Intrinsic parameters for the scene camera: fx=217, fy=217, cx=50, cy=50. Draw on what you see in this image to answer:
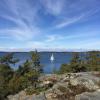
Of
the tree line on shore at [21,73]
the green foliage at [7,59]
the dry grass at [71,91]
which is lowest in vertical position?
the dry grass at [71,91]

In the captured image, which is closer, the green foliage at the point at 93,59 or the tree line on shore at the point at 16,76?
the tree line on shore at the point at 16,76

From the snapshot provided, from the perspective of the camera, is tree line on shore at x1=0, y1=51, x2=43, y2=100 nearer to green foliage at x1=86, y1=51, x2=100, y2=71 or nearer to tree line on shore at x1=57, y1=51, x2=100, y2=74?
tree line on shore at x1=57, y1=51, x2=100, y2=74

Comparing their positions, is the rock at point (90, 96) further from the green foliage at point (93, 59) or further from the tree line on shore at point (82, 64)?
the green foliage at point (93, 59)

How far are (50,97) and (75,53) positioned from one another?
852 inches

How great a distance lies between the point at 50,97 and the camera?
1983cm

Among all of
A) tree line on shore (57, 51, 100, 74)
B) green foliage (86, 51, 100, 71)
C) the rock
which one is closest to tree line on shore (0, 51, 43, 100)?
the rock

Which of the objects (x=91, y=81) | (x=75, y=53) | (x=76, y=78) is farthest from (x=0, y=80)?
(x=75, y=53)

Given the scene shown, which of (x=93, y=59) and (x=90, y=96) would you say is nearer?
(x=90, y=96)

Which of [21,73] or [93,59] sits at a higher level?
[93,59]

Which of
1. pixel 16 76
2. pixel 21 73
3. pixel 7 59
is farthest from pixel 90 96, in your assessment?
pixel 7 59

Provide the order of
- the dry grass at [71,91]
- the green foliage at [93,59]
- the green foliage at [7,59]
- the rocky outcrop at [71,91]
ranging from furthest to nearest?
the green foliage at [93,59] < the green foliage at [7,59] < the dry grass at [71,91] < the rocky outcrop at [71,91]

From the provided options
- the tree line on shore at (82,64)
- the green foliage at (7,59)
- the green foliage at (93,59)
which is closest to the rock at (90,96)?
the green foliage at (7,59)

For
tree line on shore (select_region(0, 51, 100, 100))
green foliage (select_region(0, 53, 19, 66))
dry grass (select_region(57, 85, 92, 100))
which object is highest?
green foliage (select_region(0, 53, 19, 66))

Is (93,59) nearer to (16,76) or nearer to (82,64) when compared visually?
(82,64)
